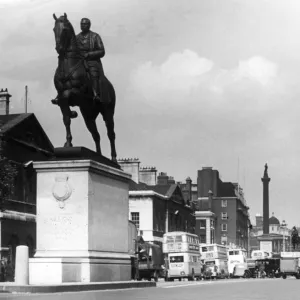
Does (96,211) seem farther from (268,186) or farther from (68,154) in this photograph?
(268,186)

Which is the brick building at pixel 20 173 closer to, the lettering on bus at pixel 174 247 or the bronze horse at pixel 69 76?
the lettering on bus at pixel 174 247

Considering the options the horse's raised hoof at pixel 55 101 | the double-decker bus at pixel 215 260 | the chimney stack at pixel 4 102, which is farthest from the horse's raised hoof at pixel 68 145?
the double-decker bus at pixel 215 260

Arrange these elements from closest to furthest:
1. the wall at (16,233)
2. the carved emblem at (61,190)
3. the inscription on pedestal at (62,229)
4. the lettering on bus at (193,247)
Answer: the inscription on pedestal at (62,229)
the carved emblem at (61,190)
the wall at (16,233)
the lettering on bus at (193,247)

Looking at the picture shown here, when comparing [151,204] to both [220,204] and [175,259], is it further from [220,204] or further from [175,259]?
[220,204]

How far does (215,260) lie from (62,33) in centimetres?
6679

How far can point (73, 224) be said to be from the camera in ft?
71.9

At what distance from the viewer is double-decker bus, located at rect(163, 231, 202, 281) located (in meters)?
71.7

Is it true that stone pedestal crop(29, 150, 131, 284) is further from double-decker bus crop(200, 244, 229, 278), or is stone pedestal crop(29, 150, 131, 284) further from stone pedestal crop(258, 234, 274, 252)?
stone pedestal crop(258, 234, 274, 252)

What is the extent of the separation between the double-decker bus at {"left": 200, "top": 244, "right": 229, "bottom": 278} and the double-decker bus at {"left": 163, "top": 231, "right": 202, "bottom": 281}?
548cm

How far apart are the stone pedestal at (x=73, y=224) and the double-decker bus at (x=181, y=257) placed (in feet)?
158

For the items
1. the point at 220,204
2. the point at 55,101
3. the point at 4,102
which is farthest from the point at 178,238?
the point at 220,204

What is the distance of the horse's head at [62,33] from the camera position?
898 inches

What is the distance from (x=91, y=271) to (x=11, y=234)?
38909 mm

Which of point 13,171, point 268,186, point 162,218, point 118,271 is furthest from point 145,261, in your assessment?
point 268,186
